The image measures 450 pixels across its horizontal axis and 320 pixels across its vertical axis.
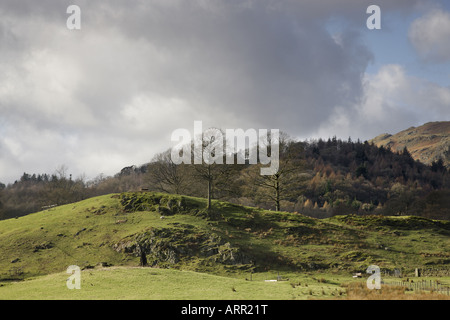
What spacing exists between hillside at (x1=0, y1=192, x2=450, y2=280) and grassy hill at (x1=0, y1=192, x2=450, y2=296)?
0.12m

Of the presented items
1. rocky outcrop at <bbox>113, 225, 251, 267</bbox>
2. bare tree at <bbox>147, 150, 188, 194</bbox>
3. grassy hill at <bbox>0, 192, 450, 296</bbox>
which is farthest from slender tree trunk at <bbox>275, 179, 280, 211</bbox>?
rocky outcrop at <bbox>113, 225, 251, 267</bbox>

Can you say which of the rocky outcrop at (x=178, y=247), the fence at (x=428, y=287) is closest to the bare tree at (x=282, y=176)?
the rocky outcrop at (x=178, y=247)

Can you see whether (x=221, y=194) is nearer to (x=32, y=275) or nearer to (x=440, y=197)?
(x=32, y=275)

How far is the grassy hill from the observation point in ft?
155

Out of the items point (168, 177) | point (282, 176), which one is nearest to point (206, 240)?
point (282, 176)

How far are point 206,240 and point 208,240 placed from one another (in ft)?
1.06

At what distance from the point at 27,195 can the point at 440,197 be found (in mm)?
181829

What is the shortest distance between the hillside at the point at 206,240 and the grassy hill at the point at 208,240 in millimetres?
125

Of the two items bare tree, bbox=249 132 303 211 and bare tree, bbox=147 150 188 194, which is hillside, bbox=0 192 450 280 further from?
bare tree, bbox=147 150 188 194

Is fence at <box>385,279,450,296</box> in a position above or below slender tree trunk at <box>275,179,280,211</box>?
below

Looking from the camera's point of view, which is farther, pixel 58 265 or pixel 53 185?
pixel 53 185

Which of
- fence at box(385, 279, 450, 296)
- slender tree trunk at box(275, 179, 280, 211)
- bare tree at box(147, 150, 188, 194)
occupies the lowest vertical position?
fence at box(385, 279, 450, 296)
